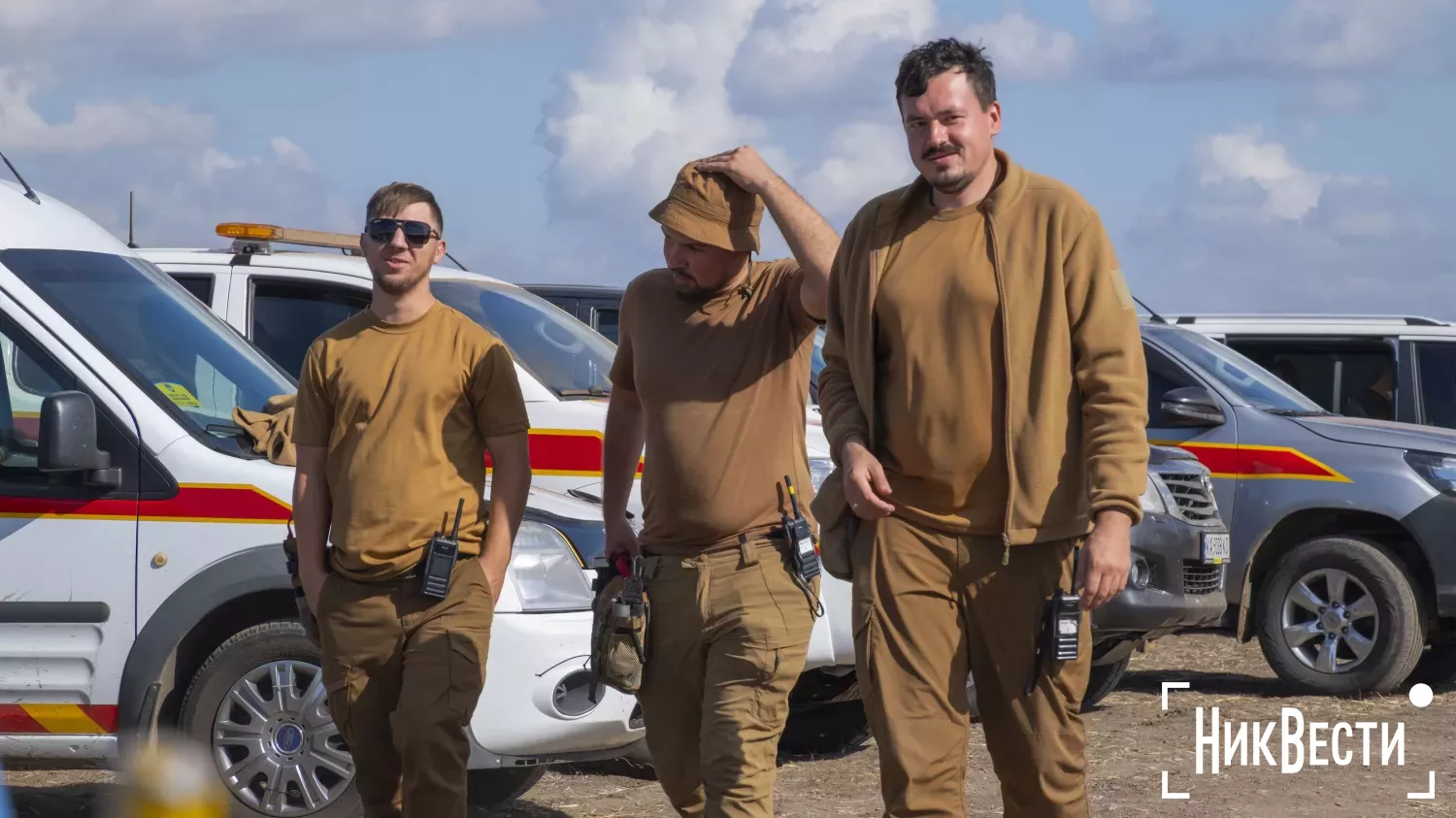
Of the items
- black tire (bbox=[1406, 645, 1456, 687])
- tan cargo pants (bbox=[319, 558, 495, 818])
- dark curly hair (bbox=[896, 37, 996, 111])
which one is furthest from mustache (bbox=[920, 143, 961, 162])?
black tire (bbox=[1406, 645, 1456, 687])

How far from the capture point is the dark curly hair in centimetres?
370

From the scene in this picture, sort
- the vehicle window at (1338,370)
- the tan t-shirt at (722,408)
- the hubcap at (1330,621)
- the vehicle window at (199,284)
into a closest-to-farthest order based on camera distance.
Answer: the tan t-shirt at (722,408) → the vehicle window at (199,284) → the hubcap at (1330,621) → the vehicle window at (1338,370)

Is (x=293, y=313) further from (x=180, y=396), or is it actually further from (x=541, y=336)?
(x=180, y=396)

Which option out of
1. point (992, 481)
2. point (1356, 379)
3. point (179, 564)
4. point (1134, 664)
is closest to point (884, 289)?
point (992, 481)

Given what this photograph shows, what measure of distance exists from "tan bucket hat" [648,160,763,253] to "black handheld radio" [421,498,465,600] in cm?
94

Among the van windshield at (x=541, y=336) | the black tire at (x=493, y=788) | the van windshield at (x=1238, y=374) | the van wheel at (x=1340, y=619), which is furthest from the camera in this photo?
the van windshield at (x=1238, y=374)

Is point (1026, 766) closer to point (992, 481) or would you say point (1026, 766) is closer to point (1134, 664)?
point (992, 481)

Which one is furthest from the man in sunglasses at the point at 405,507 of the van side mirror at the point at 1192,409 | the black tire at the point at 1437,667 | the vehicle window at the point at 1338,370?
the vehicle window at the point at 1338,370

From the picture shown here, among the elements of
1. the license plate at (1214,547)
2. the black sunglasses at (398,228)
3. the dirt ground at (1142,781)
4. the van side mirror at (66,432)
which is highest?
the black sunglasses at (398,228)

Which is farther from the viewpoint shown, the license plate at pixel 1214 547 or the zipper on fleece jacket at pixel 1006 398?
the license plate at pixel 1214 547

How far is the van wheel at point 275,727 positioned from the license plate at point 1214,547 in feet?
14.7

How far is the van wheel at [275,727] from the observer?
18.0 feet

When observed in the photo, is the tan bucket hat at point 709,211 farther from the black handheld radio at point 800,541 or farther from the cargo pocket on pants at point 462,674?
the cargo pocket on pants at point 462,674

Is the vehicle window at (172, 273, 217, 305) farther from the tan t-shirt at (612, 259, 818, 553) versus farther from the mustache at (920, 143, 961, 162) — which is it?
the mustache at (920, 143, 961, 162)
